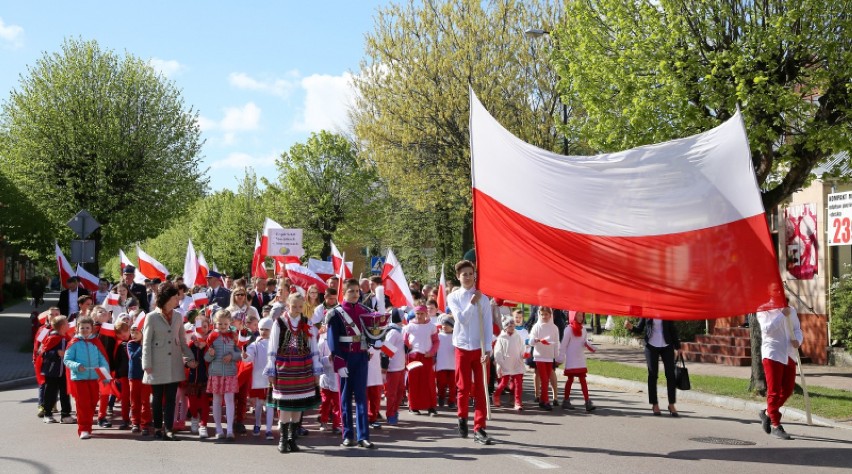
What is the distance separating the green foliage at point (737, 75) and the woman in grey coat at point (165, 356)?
7.82 m

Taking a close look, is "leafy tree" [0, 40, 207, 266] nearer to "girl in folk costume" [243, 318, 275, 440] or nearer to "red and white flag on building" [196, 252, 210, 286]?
"red and white flag on building" [196, 252, 210, 286]

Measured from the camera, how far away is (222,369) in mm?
10688

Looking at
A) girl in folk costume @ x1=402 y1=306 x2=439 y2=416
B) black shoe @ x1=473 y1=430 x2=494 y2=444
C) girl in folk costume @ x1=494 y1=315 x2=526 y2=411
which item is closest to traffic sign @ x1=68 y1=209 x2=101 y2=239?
girl in folk costume @ x1=402 y1=306 x2=439 y2=416

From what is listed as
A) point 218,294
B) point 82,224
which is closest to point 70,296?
point 82,224

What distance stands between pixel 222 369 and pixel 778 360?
6.70 metres

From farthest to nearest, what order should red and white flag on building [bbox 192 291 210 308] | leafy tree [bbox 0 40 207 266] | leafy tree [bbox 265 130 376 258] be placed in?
leafy tree [bbox 265 130 376 258] → leafy tree [bbox 0 40 207 266] → red and white flag on building [bbox 192 291 210 308]

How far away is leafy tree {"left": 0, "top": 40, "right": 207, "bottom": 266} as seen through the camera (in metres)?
31.6

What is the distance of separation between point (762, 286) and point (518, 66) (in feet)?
66.8

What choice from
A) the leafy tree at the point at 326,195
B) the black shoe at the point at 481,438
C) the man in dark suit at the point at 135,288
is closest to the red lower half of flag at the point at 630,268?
the black shoe at the point at 481,438

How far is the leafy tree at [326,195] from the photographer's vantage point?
56031 millimetres

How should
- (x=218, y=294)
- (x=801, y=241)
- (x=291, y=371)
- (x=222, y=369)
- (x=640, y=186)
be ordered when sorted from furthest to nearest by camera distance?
(x=801, y=241) → (x=218, y=294) → (x=222, y=369) → (x=291, y=371) → (x=640, y=186)

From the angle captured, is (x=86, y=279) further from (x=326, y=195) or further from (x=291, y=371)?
(x=326, y=195)

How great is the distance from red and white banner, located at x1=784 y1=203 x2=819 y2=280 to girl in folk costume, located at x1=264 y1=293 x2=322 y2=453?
49.4 ft

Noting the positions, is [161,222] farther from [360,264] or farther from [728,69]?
[360,264]
